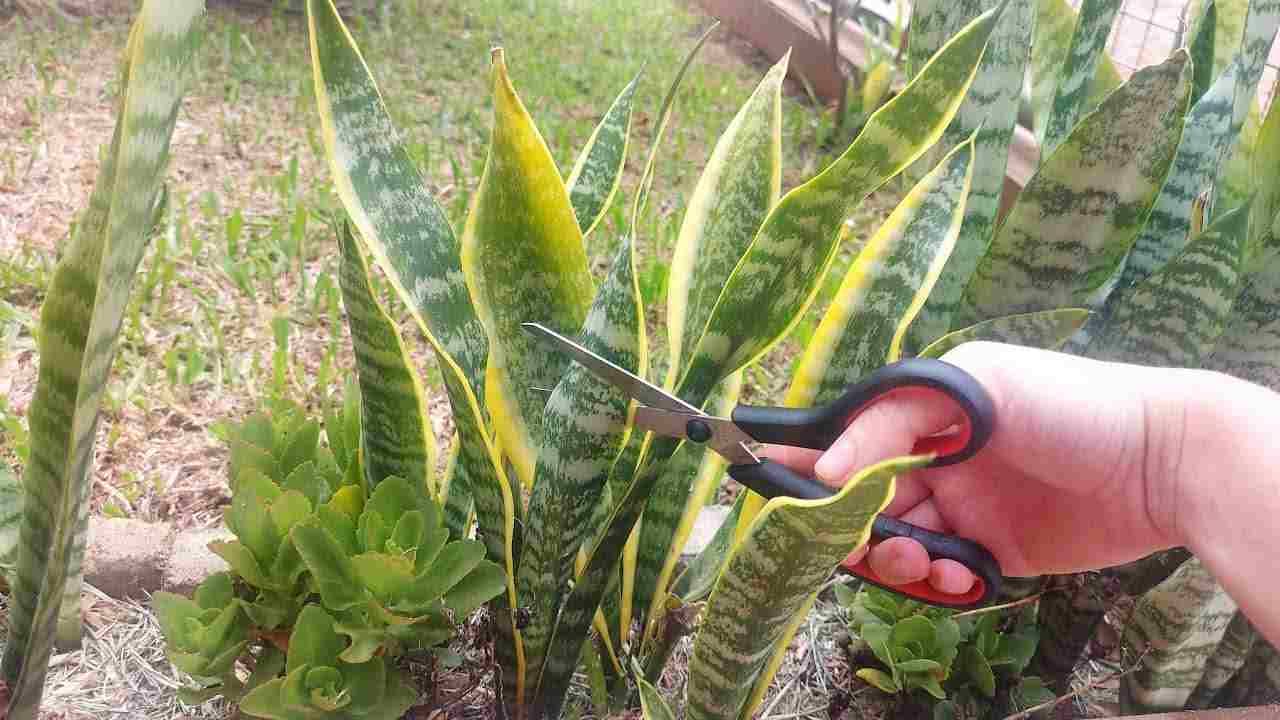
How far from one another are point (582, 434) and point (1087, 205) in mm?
414

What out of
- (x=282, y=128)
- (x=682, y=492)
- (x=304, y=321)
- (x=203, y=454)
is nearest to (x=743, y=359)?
(x=682, y=492)

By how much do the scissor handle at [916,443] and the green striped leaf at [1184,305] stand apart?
0.78 feet

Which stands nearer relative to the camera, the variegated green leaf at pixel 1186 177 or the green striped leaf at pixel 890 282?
the green striped leaf at pixel 890 282

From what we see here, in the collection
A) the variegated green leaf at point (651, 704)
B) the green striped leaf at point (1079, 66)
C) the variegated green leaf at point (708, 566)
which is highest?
the green striped leaf at point (1079, 66)

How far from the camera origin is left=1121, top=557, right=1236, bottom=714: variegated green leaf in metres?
0.78

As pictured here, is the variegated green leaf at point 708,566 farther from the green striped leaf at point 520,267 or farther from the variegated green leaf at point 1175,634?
the variegated green leaf at point 1175,634

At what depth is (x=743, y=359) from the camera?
0.63 meters

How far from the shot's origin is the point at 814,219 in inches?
23.0

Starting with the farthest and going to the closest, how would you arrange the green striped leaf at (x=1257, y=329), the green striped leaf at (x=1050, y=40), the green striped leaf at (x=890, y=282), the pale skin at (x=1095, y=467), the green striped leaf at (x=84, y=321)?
the green striped leaf at (x=1050, y=40) < the green striped leaf at (x=1257, y=329) < the green striped leaf at (x=890, y=282) < the pale skin at (x=1095, y=467) < the green striped leaf at (x=84, y=321)

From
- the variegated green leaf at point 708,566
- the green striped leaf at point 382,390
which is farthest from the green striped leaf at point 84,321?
the variegated green leaf at point 708,566

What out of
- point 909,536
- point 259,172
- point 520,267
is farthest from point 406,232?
point 259,172

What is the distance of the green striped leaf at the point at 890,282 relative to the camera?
0.62 meters

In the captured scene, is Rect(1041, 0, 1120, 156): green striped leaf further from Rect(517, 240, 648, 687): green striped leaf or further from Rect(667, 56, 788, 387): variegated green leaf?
Rect(517, 240, 648, 687): green striped leaf

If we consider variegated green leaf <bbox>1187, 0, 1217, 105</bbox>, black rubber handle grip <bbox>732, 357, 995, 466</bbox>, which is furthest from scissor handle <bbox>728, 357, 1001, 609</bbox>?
variegated green leaf <bbox>1187, 0, 1217, 105</bbox>
